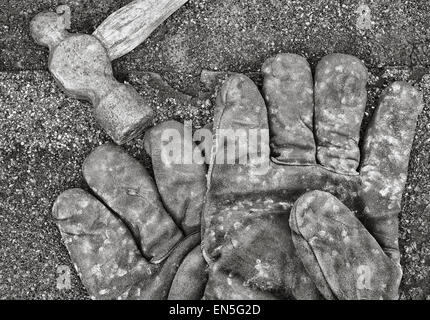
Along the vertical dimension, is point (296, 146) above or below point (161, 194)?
above

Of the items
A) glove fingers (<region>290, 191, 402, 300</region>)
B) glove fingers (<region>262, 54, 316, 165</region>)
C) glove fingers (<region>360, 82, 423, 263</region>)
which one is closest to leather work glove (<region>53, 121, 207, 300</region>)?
glove fingers (<region>262, 54, 316, 165</region>)

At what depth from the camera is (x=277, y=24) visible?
8.52 ft

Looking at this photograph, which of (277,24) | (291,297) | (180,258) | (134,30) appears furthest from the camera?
(277,24)

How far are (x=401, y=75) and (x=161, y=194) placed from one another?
4.45 ft

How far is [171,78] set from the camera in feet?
8.46

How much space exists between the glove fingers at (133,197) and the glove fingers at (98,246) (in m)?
0.05

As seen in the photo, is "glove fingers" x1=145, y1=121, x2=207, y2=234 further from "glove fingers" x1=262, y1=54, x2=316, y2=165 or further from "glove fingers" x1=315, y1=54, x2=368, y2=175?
"glove fingers" x1=315, y1=54, x2=368, y2=175

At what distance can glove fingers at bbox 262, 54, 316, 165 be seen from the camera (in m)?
2.32

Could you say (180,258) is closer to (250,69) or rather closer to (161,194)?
(161,194)

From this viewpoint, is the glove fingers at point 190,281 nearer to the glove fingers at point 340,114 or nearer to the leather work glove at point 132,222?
the leather work glove at point 132,222

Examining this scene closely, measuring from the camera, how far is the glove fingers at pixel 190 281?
86.3 inches

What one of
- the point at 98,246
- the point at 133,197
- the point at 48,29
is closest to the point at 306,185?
the point at 133,197

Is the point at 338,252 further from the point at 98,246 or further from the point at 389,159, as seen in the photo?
the point at 98,246
